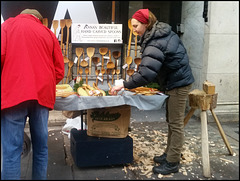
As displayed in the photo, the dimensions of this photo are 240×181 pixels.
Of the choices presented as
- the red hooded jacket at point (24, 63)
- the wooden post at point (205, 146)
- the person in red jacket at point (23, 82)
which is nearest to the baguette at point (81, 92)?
the person in red jacket at point (23, 82)

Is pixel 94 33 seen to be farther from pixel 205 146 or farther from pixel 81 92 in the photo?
pixel 205 146

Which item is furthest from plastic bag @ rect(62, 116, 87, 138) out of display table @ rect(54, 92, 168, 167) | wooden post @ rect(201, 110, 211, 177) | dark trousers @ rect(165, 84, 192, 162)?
wooden post @ rect(201, 110, 211, 177)

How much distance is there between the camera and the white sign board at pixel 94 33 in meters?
5.24

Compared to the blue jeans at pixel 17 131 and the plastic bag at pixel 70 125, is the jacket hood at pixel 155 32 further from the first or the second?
the plastic bag at pixel 70 125

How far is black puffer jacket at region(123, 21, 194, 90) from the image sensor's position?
315 centimetres

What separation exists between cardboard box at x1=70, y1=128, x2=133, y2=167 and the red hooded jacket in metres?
1.05

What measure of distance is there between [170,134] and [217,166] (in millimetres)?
715

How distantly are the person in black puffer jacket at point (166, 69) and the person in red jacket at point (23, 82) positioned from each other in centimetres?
94

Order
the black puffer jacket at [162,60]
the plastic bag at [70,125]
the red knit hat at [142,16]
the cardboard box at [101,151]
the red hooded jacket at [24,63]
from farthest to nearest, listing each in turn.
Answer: the plastic bag at [70,125]
the cardboard box at [101,151]
the red knit hat at [142,16]
the black puffer jacket at [162,60]
the red hooded jacket at [24,63]

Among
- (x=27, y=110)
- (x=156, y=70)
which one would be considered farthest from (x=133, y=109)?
(x=27, y=110)

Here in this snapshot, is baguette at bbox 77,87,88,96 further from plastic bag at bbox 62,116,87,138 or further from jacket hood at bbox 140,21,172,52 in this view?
plastic bag at bbox 62,116,87,138

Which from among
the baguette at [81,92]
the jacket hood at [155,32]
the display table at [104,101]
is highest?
the jacket hood at [155,32]

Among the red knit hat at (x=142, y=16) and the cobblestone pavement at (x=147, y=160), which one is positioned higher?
the red knit hat at (x=142, y=16)

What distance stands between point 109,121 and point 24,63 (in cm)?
140
